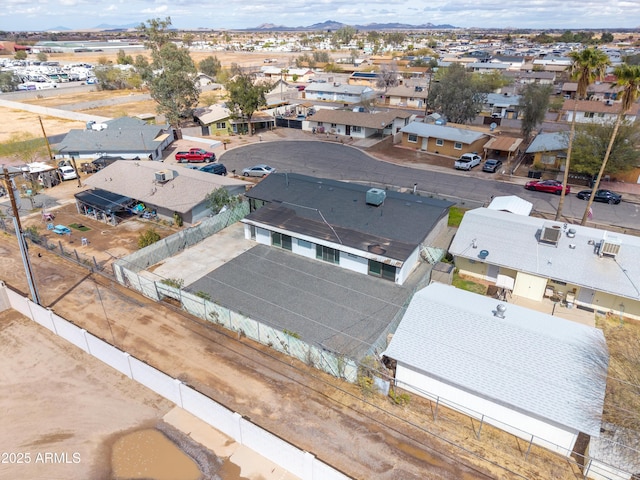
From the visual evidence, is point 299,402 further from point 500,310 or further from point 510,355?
point 500,310

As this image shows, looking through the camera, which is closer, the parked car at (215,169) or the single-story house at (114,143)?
the parked car at (215,169)

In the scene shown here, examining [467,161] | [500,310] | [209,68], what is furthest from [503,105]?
[209,68]

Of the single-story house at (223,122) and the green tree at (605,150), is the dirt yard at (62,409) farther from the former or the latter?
the single-story house at (223,122)

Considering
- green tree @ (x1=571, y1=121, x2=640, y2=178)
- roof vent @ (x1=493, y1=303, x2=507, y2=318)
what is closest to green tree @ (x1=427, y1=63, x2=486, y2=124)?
green tree @ (x1=571, y1=121, x2=640, y2=178)

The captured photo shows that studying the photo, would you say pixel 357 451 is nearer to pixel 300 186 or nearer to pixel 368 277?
pixel 368 277

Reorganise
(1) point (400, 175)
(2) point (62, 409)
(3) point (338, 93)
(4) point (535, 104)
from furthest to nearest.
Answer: (3) point (338, 93), (4) point (535, 104), (1) point (400, 175), (2) point (62, 409)

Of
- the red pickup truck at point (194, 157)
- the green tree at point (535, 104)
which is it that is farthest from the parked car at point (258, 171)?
the green tree at point (535, 104)

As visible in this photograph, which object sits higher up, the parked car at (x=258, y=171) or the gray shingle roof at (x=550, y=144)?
the gray shingle roof at (x=550, y=144)
